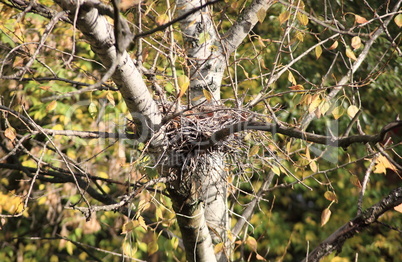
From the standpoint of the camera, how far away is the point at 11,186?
17.3ft

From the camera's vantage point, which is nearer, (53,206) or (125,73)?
(125,73)

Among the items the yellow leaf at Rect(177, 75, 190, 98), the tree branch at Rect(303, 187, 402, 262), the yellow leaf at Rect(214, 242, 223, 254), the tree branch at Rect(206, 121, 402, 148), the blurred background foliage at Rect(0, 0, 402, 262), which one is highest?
the yellow leaf at Rect(177, 75, 190, 98)

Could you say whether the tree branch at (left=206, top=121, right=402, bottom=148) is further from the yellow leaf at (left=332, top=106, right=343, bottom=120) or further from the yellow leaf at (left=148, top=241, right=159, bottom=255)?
the yellow leaf at (left=148, top=241, right=159, bottom=255)

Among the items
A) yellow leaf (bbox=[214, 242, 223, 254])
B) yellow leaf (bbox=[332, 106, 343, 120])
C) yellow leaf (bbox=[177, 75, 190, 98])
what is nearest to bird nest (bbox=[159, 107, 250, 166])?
yellow leaf (bbox=[177, 75, 190, 98])

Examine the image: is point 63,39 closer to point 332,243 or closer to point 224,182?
point 224,182

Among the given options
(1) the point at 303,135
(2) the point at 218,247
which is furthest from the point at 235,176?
(1) the point at 303,135

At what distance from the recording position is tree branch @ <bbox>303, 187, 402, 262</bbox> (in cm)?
211

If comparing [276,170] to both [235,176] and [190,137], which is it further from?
[235,176]

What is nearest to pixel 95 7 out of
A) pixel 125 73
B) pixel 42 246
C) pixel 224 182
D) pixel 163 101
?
pixel 125 73

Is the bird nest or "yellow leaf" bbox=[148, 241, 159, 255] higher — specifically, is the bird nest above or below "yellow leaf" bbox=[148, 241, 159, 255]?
above

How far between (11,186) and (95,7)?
14.4ft

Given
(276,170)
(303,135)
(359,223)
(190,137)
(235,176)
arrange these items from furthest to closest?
1. (235,176)
2. (276,170)
3. (359,223)
4. (190,137)
5. (303,135)

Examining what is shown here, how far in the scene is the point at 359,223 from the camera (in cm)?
220

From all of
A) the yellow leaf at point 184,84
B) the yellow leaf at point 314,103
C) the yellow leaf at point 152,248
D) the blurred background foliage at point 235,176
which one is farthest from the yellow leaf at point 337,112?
the blurred background foliage at point 235,176
